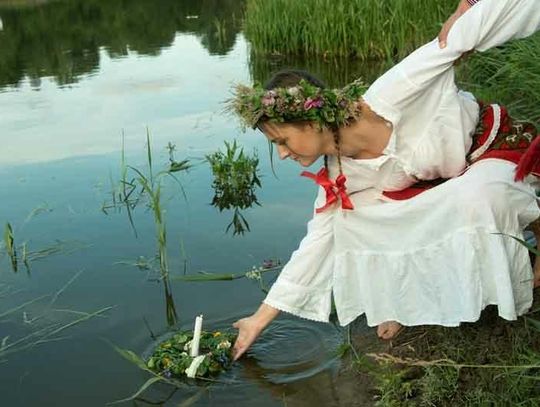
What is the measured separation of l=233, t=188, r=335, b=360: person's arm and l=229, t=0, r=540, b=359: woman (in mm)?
10

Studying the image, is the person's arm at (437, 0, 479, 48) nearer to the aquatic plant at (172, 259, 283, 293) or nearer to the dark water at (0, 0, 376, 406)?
the dark water at (0, 0, 376, 406)

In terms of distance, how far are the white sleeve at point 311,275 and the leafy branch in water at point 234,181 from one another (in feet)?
7.52

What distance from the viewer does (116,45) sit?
15.1 metres

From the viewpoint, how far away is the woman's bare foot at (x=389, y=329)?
10.6ft

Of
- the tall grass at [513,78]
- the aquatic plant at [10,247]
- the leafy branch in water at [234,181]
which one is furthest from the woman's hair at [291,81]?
the leafy branch in water at [234,181]

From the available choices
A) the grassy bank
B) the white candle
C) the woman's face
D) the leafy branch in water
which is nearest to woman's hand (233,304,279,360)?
the white candle

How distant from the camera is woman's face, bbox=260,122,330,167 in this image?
2893 mm

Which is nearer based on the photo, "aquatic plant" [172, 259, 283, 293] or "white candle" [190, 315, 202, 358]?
"white candle" [190, 315, 202, 358]

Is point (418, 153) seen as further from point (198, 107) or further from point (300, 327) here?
point (198, 107)

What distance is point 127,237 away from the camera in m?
5.07

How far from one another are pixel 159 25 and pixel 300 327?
14778mm

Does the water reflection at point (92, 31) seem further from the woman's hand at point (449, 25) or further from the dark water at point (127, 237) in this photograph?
the woman's hand at point (449, 25)

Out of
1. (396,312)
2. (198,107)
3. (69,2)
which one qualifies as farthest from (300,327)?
(69,2)

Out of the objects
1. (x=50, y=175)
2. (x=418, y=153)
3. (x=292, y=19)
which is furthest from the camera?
(x=292, y=19)
